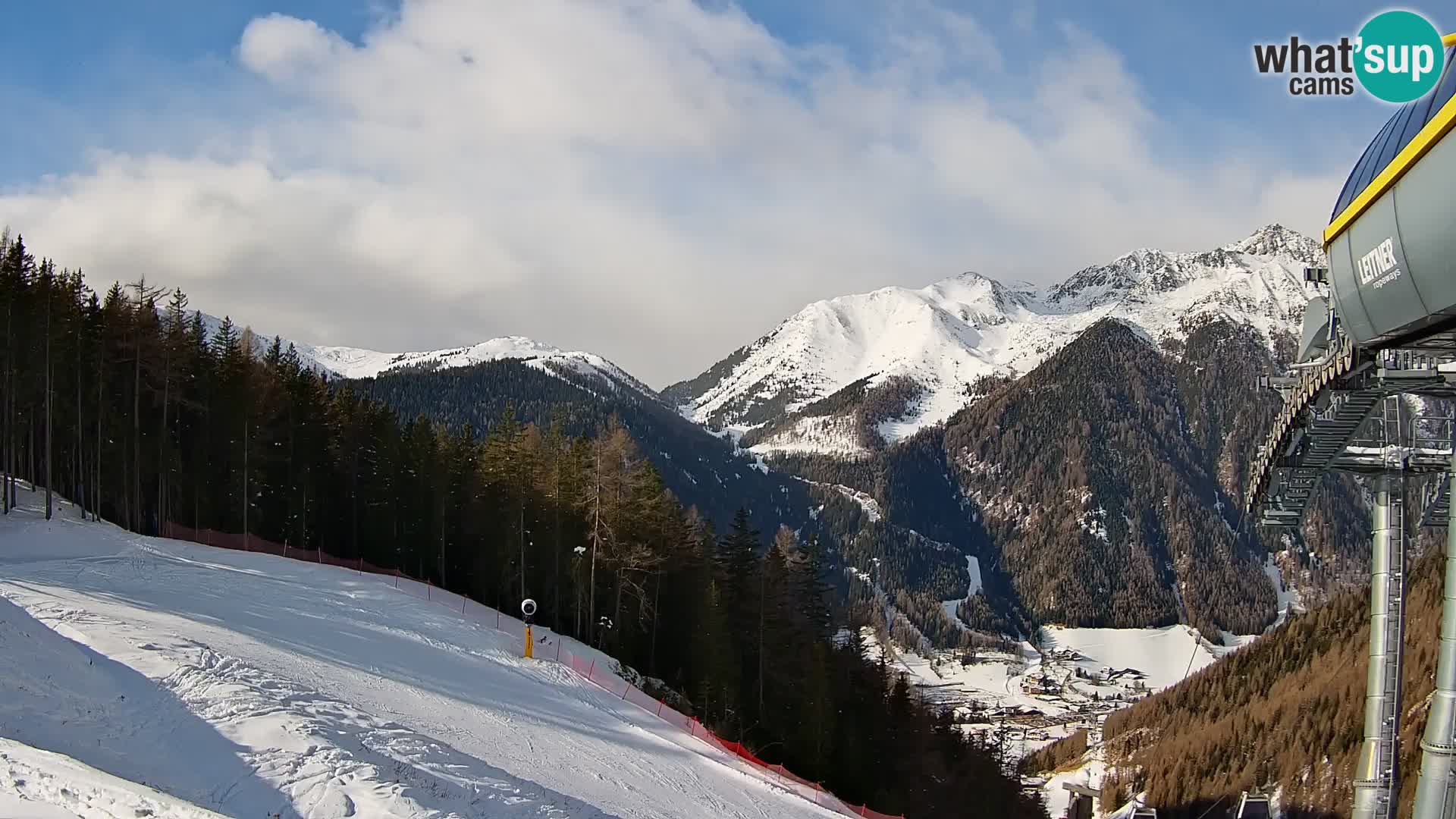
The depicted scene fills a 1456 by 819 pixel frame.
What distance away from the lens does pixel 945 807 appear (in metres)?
46.9

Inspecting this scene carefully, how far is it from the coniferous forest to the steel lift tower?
22546 mm

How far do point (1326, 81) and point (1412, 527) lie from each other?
8.71m

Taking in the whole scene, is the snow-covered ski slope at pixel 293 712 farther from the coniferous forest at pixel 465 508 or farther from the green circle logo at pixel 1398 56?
the green circle logo at pixel 1398 56

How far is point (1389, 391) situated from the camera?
13516 millimetres

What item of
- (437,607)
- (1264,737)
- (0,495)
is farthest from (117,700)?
(1264,737)

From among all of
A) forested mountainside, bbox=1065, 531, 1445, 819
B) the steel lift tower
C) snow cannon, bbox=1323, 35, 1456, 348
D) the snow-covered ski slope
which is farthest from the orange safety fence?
forested mountainside, bbox=1065, 531, 1445, 819

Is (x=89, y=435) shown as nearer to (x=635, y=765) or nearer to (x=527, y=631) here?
(x=527, y=631)

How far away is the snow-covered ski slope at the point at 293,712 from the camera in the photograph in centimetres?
1223

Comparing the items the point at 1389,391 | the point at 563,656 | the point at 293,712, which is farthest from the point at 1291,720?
the point at 293,712

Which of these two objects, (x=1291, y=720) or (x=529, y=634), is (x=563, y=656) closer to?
(x=529, y=634)

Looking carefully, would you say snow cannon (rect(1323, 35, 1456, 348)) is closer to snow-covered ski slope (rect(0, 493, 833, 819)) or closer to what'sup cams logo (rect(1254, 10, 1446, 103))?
what'sup cams logo (rect(1254, 10, 1446, 103))

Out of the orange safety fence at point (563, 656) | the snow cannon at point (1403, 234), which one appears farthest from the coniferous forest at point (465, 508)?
the snow cannon at point (1403, 234)

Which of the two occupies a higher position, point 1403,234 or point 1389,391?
point 1403,234

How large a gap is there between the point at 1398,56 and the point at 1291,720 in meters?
50.4
